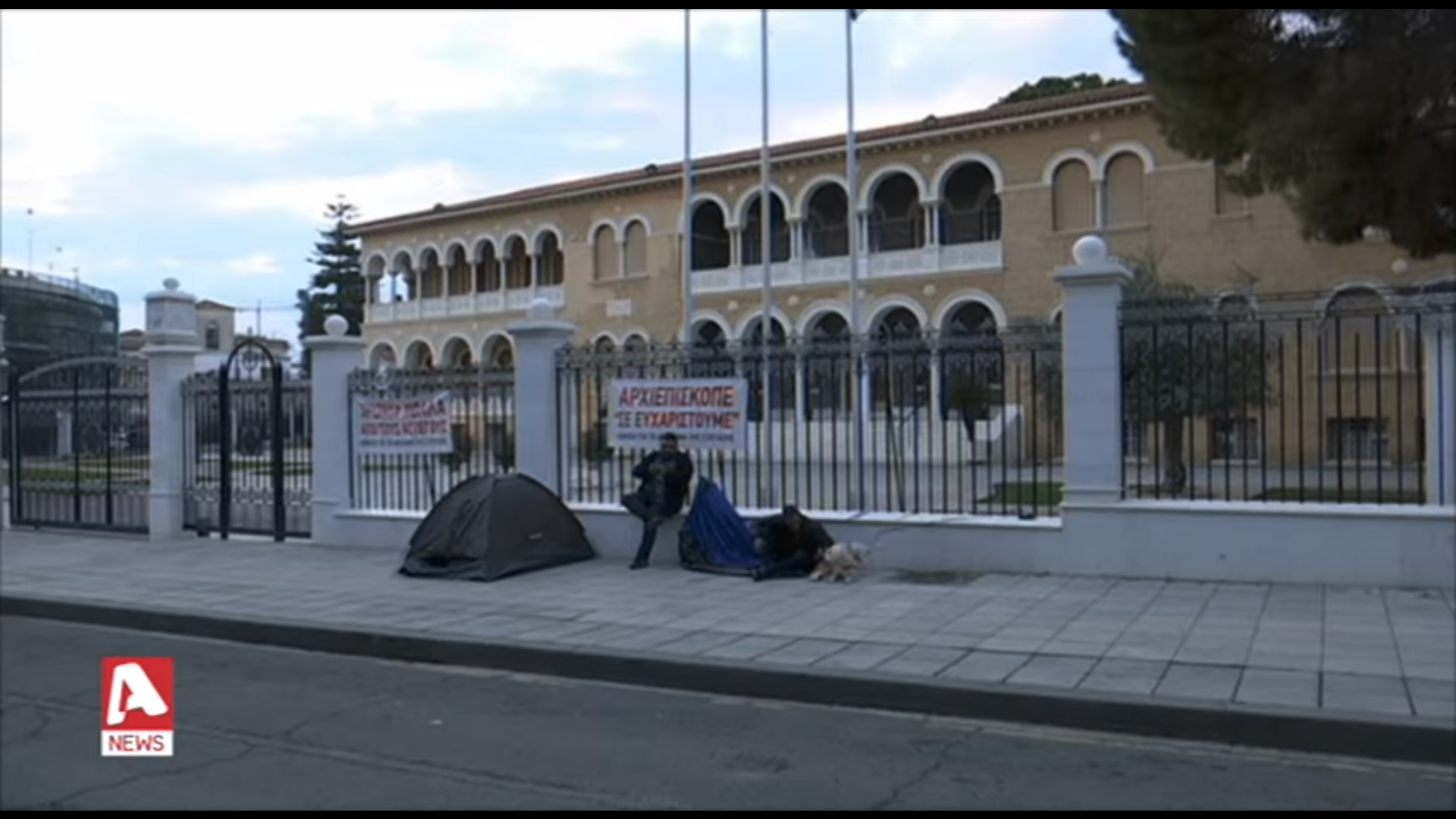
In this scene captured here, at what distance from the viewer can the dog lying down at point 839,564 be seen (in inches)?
476

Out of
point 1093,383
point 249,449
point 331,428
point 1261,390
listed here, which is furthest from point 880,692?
point 249,449

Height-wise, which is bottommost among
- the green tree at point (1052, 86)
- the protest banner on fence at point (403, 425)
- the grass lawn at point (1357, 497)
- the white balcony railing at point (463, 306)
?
the grass lawn at point (1357, 497)

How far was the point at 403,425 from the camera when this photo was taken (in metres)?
15.5

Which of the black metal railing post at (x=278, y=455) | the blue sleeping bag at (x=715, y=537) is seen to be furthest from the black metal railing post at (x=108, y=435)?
the blue sleeping bag at (x=715, y=537)

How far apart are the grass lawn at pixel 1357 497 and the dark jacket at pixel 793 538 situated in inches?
163

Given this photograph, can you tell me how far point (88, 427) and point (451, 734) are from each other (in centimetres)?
1419

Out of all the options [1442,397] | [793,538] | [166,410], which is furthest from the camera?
[166,410]

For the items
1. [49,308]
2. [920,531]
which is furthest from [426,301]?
[920,531]

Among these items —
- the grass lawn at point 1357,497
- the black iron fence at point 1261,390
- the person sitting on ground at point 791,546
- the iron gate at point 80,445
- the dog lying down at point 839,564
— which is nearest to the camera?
the black iron fence at point 1261,390

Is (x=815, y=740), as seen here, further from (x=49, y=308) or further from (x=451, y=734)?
(x=49, y=308)

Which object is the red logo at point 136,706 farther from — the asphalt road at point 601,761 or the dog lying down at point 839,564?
the dog lying down at point 839,564

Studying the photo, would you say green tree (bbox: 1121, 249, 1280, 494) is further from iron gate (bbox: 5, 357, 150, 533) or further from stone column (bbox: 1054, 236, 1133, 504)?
iron gate (bbox: 5, 357, 150, 533)

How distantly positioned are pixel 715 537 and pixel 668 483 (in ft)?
2.86

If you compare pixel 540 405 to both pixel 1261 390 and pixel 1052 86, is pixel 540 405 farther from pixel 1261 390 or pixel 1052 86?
pixel 1052 86
